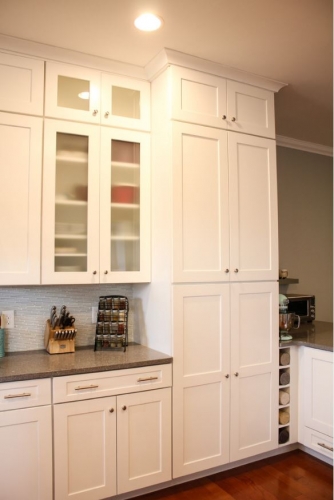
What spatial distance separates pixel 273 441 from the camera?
2.91 m

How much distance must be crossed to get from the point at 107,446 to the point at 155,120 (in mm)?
1978

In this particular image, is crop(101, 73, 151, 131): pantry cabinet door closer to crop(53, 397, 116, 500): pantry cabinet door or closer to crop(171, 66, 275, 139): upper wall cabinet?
crop(171, 66, 275, 139): upper wall cabinet

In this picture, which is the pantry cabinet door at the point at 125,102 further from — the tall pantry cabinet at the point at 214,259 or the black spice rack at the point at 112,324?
the black spice rack at the point at 112,324

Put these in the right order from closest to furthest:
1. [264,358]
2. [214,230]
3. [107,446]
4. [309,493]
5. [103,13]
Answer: [103,13] < [107,446] < [309,493] < [214,230] < [264,358]

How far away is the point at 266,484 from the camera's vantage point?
262 cm

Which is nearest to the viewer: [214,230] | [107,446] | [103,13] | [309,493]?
[103,13]

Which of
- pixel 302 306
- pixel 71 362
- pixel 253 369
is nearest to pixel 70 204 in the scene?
pixel 71 362

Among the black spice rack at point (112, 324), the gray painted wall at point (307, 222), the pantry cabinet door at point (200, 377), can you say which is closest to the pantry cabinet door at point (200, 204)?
the pantry cabinet door at point (200, 377)

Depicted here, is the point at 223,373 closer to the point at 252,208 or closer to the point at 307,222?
the point at 252,208

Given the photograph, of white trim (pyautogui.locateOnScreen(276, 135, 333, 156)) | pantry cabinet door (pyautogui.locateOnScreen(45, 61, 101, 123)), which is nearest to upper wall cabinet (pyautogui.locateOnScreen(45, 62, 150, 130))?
pantry cabinet door (pyautogui.locateOnScreen(45, 61, 101, 123))

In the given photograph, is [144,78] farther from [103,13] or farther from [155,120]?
[103,13]

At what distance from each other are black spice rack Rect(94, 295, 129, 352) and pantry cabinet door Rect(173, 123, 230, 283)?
470 millimetres

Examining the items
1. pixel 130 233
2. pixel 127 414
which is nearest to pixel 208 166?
pixel 130 233

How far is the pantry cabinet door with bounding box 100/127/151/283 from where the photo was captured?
267 cm
